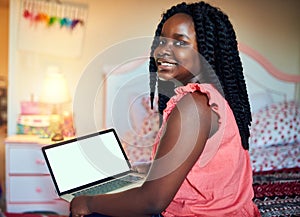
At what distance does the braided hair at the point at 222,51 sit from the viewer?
1.05m

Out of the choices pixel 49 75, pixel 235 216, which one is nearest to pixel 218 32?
pixel 235 216

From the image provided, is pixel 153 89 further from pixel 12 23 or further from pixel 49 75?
pixel 12 23

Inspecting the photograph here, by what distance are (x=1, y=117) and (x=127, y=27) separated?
270 cm

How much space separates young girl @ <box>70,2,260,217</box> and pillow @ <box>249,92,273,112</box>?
1.70 metres

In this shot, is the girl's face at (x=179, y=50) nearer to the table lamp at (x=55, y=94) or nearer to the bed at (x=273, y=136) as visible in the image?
the bed at (x=273, y=136)

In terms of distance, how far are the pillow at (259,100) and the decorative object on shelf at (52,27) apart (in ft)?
4.42

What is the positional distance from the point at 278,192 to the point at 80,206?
1018 millimetres

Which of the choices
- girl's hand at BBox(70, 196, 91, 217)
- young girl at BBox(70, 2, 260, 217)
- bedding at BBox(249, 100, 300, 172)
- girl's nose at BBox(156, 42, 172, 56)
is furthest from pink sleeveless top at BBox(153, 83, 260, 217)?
bedding at BBox(249, 100, 300, 172)

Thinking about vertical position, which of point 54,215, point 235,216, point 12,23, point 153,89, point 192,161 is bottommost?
point 54,215

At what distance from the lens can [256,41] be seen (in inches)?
116

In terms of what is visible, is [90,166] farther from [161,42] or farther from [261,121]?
[261,121]

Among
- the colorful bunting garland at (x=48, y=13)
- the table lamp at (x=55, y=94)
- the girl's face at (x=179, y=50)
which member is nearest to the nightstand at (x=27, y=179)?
the table lamp at (x=55, y=94)

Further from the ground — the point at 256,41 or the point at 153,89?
the point at 256,41

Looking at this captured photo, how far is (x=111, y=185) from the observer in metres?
1.22
